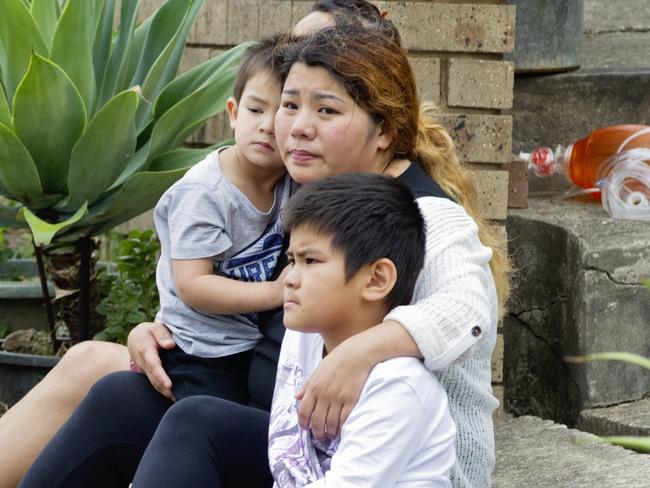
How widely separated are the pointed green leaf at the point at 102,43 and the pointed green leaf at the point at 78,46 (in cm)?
15

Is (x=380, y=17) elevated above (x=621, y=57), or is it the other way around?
(x=380, y=17)

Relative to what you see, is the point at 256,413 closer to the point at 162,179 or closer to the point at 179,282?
the point at 179,282

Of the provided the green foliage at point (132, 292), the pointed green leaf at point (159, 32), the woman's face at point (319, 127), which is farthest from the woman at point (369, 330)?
the pointed green leaf at point (159, 32)

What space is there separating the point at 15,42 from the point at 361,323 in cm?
180

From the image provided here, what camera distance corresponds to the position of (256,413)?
2.20 metres

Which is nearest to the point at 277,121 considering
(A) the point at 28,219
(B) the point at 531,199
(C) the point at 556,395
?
(A) the point at 28,219

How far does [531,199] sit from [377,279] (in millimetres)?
2238

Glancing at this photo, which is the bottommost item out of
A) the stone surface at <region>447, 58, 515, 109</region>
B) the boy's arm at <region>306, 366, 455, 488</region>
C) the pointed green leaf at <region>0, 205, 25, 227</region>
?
the pointed green leaf at <region>0, 205, 25, 227</region>

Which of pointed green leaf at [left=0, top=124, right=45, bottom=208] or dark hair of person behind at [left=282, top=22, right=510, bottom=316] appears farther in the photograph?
pointed green leaf at [left=0, top=124, right=45, bottom=208]

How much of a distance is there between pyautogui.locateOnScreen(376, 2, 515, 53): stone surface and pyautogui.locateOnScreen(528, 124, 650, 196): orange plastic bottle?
0.80m

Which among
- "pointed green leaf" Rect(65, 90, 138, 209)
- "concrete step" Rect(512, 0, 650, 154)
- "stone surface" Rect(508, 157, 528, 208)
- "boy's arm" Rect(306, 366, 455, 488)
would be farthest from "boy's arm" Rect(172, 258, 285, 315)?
"concrete step" Rect(512, 0, 650, 154)

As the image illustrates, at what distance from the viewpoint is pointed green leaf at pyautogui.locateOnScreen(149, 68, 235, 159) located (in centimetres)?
343

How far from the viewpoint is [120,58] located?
3.67 m

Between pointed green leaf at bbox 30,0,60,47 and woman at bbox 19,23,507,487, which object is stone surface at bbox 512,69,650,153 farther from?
woman at bbox 19,23,507,487
